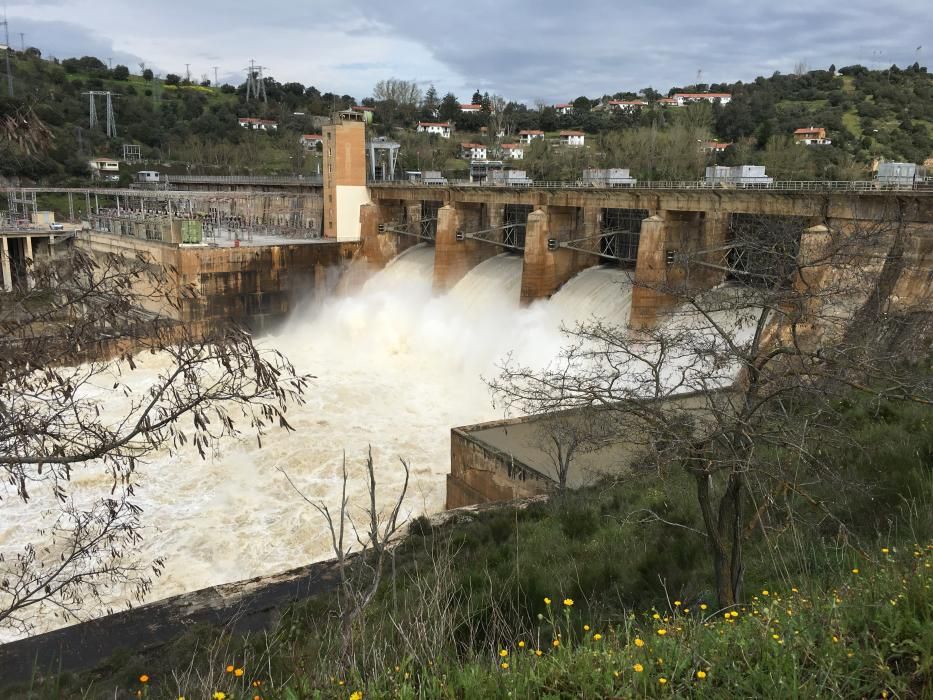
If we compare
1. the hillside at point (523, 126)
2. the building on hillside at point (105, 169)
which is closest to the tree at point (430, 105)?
the hillside at point (523, 126)

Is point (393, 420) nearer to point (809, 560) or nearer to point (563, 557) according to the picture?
point (563, 557)

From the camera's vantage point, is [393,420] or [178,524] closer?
[178,524]

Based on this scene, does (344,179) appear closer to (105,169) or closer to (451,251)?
(451,251)

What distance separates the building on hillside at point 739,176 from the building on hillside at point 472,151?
57.5 meters

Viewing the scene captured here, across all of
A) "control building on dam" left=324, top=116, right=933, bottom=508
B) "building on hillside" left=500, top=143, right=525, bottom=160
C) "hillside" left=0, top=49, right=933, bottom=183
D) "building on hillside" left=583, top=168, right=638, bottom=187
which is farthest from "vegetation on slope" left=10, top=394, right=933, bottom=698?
"building on hillside" left=500, top=143, right=525, bottom=160

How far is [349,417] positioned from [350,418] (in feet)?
0.30

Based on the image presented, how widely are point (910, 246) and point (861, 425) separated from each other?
7.88m

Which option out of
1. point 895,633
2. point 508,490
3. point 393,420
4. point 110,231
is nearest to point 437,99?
point 110,231

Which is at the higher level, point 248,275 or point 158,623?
point 248,275

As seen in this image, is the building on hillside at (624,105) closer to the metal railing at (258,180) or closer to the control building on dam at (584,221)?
the metal railing at (258,180)

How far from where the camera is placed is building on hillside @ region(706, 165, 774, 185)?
72.2ft

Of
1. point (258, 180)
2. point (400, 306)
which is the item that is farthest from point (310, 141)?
point (400, 306)

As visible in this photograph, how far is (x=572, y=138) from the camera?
8262cm

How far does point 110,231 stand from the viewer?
38406 mm
